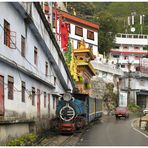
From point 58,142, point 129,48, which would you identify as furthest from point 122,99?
point 58,142

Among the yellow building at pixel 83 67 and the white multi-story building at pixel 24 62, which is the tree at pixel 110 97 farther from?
the white multi-story building at pixel 24 62

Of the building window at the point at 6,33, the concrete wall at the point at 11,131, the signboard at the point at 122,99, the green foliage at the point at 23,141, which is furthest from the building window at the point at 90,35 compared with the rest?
the green foliage at the point at 23,141

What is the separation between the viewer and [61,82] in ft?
127

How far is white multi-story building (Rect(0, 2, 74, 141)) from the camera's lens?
59.2 feet

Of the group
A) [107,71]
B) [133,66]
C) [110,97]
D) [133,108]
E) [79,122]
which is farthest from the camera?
[133,66]

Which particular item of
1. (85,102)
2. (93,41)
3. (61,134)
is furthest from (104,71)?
(61,134)

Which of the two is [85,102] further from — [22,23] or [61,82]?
[22,23]

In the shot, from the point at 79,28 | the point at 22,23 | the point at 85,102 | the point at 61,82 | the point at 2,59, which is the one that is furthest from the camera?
the point at 79,28

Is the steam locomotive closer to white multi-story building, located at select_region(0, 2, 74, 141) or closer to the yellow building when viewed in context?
white multi-story building, located at select_region(0, 2, 74, 141)

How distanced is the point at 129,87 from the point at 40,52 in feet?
166

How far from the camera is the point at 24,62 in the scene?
21.9 meters

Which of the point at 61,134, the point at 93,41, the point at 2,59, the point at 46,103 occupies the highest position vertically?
the point at 93,41

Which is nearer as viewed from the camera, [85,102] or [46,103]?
[46,103]

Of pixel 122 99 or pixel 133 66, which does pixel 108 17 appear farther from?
pixel 122 99
